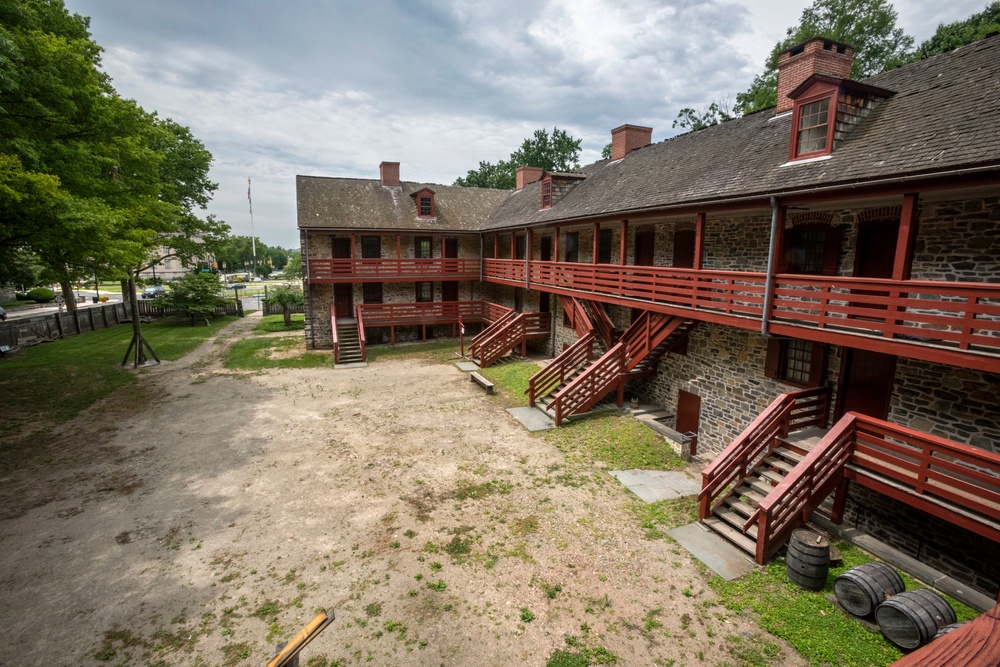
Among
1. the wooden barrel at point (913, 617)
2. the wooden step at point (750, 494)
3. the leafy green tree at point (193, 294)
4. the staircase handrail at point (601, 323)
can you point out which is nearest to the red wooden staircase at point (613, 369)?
the staircase handrail at point (601, 323)

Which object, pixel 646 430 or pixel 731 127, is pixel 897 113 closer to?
pixel 731 127

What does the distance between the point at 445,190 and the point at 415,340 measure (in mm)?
10629

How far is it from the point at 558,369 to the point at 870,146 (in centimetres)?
994

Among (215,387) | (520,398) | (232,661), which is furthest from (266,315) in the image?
(232,661)

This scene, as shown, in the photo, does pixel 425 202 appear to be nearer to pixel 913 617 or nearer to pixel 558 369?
pixel 558 369

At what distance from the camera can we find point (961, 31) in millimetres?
23078

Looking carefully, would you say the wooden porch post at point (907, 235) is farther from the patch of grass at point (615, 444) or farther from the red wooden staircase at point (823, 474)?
the patch of grass at point (615, 444)

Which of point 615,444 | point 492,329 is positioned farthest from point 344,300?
point 615,444

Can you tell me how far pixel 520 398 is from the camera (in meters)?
16.2

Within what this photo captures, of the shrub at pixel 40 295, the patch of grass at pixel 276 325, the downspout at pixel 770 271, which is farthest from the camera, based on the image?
the shrub at pixel 40 295

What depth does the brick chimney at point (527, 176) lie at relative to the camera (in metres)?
29.1

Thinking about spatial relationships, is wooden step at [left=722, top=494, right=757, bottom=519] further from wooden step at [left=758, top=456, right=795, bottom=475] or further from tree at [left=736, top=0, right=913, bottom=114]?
A: tree at [left=736, top=0, right=913, bottom=114]

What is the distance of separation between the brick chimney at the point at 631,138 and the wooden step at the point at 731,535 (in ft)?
54.9

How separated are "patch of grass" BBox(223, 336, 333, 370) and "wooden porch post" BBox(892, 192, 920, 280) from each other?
20.5 m
